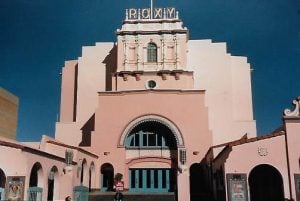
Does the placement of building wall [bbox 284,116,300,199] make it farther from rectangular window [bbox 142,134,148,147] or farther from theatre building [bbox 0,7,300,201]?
rectangular window [bbox 142,134,148,147]

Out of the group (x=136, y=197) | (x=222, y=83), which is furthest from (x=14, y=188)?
(x=222, y=83)

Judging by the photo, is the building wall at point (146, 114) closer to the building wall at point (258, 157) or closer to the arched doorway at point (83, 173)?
the arched doorway at point (83, 173)

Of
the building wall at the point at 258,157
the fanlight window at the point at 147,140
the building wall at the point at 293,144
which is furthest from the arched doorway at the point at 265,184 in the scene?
the fanlight window at the point at 147,140

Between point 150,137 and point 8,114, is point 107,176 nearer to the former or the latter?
point 150,137

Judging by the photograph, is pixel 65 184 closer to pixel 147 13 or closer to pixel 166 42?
pixel 166 42

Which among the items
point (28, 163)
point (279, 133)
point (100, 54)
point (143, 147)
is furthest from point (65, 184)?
point (100, 54)

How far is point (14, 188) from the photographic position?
19266 millimetres

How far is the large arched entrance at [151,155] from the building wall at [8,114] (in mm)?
30775

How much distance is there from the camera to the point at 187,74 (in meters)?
38.7

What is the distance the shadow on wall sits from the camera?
42.6 meters

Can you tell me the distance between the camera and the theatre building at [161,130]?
2370cm

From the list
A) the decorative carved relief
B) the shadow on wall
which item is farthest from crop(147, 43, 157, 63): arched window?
the decorative carved relief

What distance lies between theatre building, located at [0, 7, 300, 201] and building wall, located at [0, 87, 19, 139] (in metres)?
19.1

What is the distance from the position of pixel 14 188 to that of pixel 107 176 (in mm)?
14714
